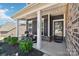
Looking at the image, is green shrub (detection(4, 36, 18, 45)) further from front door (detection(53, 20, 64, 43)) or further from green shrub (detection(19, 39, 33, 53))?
front door (detection(53, 20, 64, 43))

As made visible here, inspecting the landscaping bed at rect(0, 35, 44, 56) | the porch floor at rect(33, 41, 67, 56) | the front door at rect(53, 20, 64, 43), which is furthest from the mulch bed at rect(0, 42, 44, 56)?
the front door at rect(53, 20, 64, 43)

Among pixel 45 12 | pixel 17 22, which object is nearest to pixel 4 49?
pixel 17 22

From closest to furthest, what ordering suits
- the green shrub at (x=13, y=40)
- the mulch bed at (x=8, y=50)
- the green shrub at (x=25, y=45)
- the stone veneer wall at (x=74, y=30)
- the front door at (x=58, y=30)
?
the stone veneer wall at (x=74, y=30), the mulch bed at (x=8, y=50), the green shrub at (x=13, y=40), the green shrub at (x=25, y=45), the front door at (x=58, y=30)

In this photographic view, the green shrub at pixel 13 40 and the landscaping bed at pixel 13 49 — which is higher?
the green shrub at pixel 13 40

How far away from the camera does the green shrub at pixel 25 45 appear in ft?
11.2

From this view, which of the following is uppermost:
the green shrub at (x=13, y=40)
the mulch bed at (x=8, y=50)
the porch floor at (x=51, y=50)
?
the green shrub at (x=13, y=40)

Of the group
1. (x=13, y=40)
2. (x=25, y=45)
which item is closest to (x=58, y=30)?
(x=25, y=45)

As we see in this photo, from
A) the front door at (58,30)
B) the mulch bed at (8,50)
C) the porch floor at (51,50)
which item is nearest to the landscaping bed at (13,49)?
the mulch bed at (8,50)

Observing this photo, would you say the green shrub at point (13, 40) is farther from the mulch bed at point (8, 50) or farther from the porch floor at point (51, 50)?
the porch floor at point (51, 50)

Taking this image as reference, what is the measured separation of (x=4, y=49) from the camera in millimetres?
3221

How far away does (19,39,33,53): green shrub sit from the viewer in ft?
11.2

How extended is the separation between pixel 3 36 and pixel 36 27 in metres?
1.01

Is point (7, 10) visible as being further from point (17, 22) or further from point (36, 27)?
point (36, 27)

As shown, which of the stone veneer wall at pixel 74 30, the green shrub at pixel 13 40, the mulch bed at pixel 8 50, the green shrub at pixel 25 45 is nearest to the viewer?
the stone veneer wall at pixel 74 30
